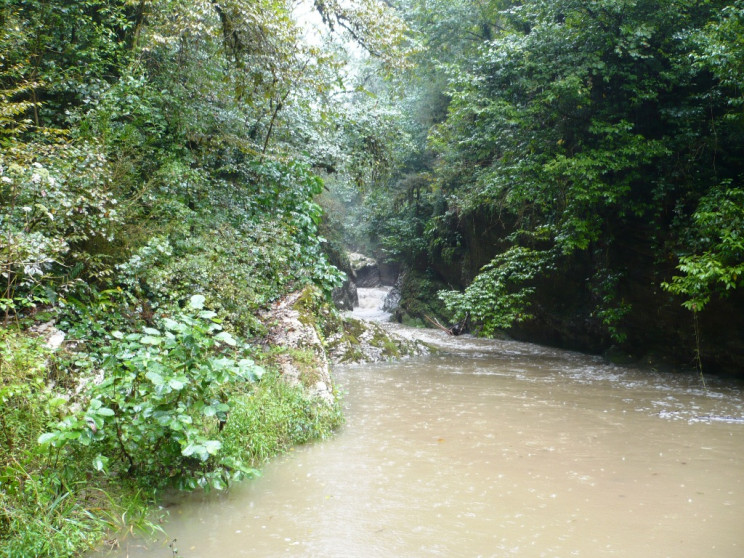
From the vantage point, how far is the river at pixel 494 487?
3.20 meters

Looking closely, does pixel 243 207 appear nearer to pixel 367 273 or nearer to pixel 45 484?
pixel 45 484

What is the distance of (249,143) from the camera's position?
9359 millimetres

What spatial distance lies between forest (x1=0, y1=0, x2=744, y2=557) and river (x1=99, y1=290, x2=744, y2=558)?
53cm

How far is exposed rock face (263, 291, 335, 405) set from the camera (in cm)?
622

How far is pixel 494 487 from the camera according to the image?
13.5ft

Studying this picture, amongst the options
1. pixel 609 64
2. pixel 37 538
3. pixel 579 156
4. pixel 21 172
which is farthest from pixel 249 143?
pixel 37 538

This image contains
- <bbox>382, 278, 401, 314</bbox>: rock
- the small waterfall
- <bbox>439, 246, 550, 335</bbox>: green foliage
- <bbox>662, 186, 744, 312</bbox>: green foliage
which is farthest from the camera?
the small waterfall

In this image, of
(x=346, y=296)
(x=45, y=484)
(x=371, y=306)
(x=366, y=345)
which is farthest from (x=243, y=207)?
(x=371, y=306)

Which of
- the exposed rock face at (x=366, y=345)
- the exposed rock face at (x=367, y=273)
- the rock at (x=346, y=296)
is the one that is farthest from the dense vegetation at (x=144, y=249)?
the exposed rock face at (x=367, y=273)

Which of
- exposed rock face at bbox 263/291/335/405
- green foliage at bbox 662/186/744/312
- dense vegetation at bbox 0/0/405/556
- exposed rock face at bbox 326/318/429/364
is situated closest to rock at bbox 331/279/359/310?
exposed rock face at bbox 326/318/429/364

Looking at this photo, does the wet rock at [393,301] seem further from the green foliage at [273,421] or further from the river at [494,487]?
the green foliage at [273,421]

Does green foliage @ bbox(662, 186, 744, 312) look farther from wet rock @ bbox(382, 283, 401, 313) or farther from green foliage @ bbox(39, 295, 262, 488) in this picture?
wet rock @ bbox(382, 283, 401, 313)

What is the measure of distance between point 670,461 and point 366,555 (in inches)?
132

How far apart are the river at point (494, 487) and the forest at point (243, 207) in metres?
0.53
